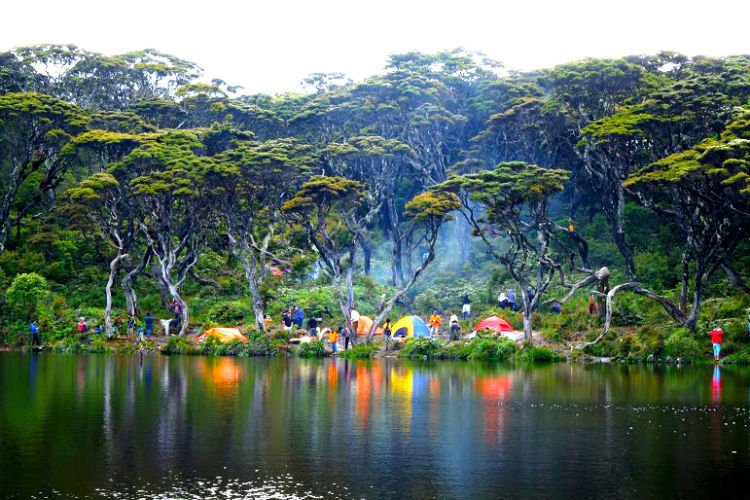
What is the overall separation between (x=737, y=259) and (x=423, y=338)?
59.1 feet

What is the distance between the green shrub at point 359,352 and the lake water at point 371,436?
12.4 meters

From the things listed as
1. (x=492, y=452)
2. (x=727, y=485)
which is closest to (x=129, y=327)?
(x=492, y=452)

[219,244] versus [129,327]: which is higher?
[219,244]

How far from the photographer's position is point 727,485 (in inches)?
669

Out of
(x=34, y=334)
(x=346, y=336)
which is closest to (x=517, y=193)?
(x=346, y=336)

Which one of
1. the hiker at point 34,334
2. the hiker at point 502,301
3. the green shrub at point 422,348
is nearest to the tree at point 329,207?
the green shrub at point 422,348

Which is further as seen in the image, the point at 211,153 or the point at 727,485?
the point at 211,153

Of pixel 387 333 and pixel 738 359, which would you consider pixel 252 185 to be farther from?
pixel 738 359

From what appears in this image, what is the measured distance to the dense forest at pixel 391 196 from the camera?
4794cm

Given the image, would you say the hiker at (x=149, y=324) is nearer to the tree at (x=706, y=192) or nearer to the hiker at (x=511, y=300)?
the hiker at (x=511, y=300)

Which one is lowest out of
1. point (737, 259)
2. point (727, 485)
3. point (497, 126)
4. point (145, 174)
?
point (727, 485)

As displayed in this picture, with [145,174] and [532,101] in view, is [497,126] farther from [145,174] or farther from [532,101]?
[145,174]

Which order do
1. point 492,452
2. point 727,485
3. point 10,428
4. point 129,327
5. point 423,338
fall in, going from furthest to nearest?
1. point 129,327
2. point 423,338
3. point 10,428
4. point 492,452
5. point 727,485

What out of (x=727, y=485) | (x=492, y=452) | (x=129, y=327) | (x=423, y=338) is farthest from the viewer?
(x=129, y=327)
